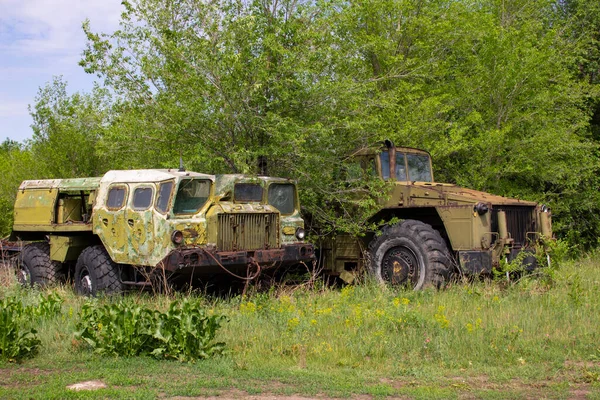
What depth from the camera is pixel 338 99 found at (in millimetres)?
11633

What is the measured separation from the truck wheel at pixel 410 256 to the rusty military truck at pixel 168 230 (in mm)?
1296

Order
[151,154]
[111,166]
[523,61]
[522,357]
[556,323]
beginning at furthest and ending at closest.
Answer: [111,166]
[523,61]
[151,154]
[556,323]
[522,357]

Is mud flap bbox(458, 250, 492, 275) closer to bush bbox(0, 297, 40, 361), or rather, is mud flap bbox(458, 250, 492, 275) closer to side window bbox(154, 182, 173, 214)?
side window bbox(154, 182, 173, 214)

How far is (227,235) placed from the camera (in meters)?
9.91

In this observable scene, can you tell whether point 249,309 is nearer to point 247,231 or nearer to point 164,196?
point 247,231

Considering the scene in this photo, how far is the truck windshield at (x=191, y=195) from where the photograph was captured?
9836mm

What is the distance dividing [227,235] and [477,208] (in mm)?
3940

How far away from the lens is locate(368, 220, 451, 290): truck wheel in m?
10.4

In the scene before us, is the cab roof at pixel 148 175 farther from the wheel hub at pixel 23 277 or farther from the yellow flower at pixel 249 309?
the wheel hub at pixel 23 277

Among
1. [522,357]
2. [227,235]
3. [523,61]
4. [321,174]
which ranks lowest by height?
[522,357]

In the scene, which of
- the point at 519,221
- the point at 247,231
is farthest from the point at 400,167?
the point at 247,231

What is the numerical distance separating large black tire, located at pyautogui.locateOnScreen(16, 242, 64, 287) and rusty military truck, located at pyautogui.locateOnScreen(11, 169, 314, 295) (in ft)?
0.06

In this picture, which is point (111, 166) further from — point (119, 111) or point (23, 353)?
point (23, 353)

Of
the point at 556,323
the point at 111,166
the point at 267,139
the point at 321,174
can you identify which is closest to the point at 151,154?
the point at 267,139
